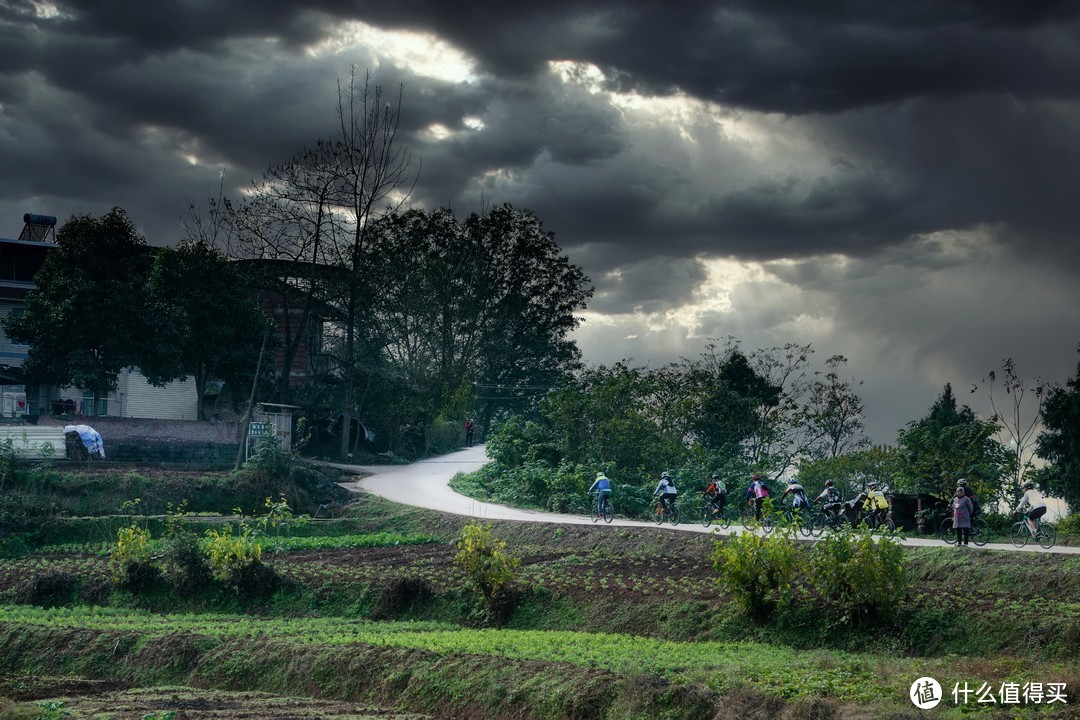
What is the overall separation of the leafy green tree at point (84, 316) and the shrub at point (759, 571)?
33425mm

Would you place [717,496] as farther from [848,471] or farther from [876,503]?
[848,471]

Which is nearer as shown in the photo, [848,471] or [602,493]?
[602,493]

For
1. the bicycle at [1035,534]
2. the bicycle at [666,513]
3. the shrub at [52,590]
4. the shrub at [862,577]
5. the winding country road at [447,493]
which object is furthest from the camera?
the bicycle at [666,513]

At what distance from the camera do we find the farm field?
1192cm

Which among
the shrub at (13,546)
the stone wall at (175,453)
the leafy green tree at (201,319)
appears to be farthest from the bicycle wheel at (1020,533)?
the leafy green tree at (201,319)

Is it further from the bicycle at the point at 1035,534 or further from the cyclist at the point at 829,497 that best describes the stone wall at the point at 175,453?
the bicycle at the point at 1035,534

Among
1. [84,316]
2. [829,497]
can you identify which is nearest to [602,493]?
[829,497]

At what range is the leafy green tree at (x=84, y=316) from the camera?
42750 millimetres

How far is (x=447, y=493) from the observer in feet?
132

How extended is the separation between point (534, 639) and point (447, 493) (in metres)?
24.1

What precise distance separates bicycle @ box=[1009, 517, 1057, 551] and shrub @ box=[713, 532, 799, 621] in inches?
341

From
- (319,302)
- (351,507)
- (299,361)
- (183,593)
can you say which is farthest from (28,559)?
(299,361)

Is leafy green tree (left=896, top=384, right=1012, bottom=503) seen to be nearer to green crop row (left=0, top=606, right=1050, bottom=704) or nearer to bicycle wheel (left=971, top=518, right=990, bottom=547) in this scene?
bicycle wheel (left=971, top=518, right=990, bottom=547)

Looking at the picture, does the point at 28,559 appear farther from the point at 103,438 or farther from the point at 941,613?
the point at 941,613
